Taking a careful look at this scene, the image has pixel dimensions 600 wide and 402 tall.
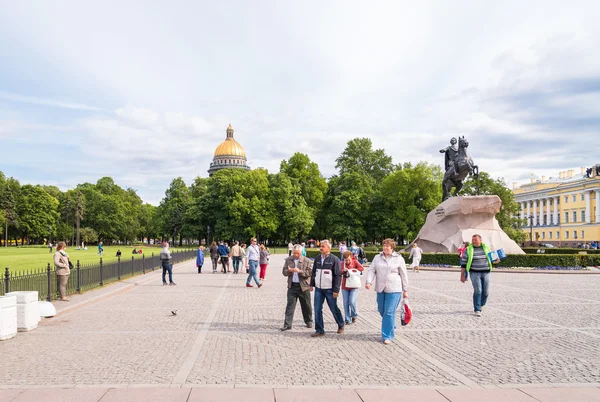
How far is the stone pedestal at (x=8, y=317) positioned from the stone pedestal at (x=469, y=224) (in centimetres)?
2490

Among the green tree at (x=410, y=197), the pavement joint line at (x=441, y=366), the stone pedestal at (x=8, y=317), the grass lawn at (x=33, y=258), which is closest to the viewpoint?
the pavement joint line at (x=441, y=366)

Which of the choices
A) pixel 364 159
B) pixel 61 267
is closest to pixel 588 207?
pixel 364 159

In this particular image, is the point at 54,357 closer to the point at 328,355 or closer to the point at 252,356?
the point at 252,356

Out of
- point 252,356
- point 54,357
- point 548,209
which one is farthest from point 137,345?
point 548,209

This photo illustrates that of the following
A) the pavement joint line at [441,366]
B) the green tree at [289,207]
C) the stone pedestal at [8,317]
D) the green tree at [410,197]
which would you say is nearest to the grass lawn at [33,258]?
the stone pedestal at [8,317]

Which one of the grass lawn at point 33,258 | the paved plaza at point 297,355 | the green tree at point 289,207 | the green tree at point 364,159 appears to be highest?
the green tree at point 364,159

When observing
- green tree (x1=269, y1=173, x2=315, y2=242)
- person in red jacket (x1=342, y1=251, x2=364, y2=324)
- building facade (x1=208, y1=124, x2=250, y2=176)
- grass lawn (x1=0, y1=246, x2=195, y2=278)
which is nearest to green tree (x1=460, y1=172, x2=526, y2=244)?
green tree (x1=269, y1=173, x2=315, y2=242)

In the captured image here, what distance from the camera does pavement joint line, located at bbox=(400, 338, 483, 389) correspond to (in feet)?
20.6

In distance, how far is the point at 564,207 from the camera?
302ft

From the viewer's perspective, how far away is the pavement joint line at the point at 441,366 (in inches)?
247

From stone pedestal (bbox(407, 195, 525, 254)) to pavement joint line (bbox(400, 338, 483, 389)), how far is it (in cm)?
2219

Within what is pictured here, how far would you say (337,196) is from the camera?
6600cm

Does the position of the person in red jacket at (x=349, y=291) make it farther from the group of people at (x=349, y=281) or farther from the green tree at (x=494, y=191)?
the green tree at (x=494, y=191)

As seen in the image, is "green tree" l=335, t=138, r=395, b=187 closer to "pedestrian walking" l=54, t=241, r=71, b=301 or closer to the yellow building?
the yellow building
